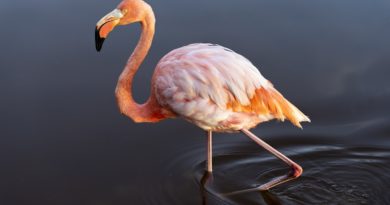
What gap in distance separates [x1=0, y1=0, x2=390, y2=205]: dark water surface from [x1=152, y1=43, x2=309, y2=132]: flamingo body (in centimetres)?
59

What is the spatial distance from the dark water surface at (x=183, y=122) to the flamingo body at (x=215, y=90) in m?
0.59

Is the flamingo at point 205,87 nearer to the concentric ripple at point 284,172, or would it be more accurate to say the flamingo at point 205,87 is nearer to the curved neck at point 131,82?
the curved neck at point 131,82

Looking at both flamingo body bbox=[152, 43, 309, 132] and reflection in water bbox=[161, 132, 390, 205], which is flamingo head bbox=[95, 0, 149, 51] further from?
reflection in water bbox=[161, 132, 390, 205]

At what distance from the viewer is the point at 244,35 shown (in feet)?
20.2

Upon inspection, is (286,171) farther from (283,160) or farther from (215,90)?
(215,90)

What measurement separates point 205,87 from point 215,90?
7 centimetres

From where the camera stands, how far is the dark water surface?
4.37m

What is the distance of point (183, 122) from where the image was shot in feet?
16.9

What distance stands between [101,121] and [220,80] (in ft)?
5.02

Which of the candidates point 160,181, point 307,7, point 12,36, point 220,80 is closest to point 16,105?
point 12,36

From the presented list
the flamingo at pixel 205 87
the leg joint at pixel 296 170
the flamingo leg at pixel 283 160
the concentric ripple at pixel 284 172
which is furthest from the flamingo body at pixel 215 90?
the concentric ripple at pixel 284 172

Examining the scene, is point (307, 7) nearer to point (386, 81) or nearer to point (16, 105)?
point (386, 81)

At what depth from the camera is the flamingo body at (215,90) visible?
400 centimetres

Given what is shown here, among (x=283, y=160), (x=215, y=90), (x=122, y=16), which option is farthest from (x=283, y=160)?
(x=122, y=16)
